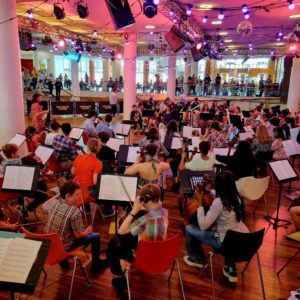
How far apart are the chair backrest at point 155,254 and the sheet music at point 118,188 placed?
1.05m

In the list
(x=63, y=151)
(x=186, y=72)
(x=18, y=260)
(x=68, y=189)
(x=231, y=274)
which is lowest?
(x=231, y=274)

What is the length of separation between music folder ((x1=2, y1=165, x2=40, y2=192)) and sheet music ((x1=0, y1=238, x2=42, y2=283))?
215 centimetres

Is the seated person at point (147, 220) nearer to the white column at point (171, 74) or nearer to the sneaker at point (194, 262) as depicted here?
the sneaker at point (194, 262)

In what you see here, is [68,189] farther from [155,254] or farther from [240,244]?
[240,244]

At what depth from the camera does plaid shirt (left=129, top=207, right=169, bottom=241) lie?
308cm

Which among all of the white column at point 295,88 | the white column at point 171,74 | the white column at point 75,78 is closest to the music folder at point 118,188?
the white column at point 295,88

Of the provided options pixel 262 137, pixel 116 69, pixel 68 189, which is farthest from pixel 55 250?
pixel 116 69

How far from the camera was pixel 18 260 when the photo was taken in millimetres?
2234

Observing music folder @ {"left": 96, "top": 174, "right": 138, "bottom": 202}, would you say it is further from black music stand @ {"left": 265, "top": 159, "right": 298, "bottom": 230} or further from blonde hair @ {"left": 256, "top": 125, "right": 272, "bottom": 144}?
blonde hair @ {"left": 256, "top": 125, "right": 272, "bottom": 144}

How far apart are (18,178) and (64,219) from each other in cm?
147

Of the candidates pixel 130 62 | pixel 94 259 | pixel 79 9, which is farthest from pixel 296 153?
pixel 130 62

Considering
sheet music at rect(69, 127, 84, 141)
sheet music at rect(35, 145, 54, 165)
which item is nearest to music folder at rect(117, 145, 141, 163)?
sheet music at rect(35, 145, 54, 165)

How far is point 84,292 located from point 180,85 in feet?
80.1

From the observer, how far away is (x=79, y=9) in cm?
809
